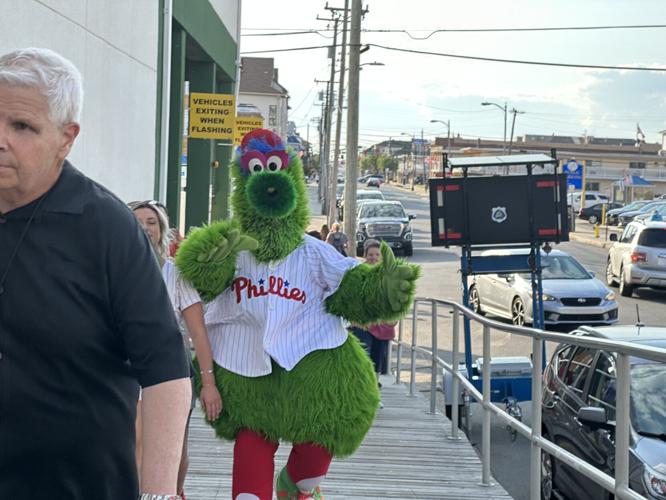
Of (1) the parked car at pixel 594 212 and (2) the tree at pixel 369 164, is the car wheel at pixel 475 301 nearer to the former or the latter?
(1) the parked car at pixel 594 212

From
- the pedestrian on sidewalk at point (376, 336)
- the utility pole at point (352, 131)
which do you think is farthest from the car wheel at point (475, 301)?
the pedestrian on sidewalk at point (376, 336)

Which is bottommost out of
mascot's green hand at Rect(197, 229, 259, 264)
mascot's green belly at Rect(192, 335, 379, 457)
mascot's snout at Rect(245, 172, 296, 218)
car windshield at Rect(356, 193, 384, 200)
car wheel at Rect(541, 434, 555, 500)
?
car wheel at Rect(541, 434, 555, 500)

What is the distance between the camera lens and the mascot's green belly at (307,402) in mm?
4473

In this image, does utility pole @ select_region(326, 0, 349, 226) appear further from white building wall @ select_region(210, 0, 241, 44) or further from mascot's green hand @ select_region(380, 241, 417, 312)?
mascot's green hand @ select_region(380, 241, 417, 312)

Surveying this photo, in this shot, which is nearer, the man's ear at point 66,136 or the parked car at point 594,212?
the man's ear at point 66,136

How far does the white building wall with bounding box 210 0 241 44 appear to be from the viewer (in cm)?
1758

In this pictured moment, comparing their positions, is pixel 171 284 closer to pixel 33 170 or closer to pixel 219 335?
pixel 219 335

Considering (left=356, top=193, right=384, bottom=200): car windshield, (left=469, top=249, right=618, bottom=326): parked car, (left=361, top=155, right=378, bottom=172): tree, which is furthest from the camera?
(left=361, top=155, right=378, bottom=172): tree

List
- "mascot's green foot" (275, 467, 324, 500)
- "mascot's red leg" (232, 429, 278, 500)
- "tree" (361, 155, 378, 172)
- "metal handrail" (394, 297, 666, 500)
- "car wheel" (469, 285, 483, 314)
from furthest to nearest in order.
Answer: "tree" (361, 155, 378, 172)
"car wheel" (469, 285, 483, 314)
"mascot's green foot" (275, 467, 324, 500)
"mascot's red leg" (232, 429, 278, 500)
"metal handrail" (394, 297, 666, 500)

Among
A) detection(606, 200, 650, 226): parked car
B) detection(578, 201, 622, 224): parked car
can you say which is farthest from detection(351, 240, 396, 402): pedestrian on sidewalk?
detection(578, 201, 622, 224): parked car

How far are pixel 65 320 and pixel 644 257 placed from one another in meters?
22.4

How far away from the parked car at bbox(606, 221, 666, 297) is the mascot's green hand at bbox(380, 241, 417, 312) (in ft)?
64.2

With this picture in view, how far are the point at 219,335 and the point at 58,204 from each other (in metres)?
2.41

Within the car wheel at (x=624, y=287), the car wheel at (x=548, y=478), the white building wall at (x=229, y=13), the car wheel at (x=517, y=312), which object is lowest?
the car wheel at (x=548, y=478)
